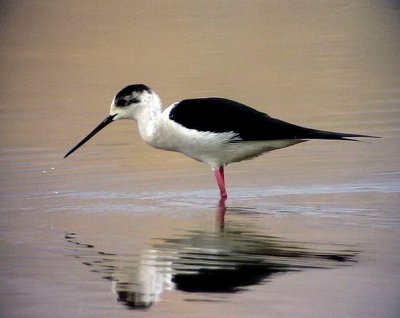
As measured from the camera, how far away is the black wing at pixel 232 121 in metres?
9.59

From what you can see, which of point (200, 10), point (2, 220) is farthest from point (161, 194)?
point (200, 10)

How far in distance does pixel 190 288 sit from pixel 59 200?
275 cm

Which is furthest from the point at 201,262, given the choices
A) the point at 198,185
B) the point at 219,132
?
the point at 198,185

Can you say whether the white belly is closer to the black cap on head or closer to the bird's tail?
the bird's tail

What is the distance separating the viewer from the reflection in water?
24.1 ft

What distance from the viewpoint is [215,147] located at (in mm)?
9898

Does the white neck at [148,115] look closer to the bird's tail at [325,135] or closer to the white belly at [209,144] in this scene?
the white belly at [209,144]

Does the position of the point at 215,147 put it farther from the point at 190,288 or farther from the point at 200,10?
the point at 200,10

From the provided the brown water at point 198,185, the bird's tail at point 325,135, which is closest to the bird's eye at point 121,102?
the brown water at point 198,185

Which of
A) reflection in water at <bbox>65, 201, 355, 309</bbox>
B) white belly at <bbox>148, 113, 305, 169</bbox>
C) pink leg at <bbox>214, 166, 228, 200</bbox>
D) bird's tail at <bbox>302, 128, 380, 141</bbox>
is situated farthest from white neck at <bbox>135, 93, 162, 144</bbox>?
reflection in water at <bbox>65, 201, 355, 309</bbox>

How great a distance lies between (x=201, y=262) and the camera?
781cm

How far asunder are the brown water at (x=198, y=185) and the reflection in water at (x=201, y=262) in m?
0.02

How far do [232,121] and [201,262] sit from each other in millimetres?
2221

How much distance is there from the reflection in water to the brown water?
0.7 inches
